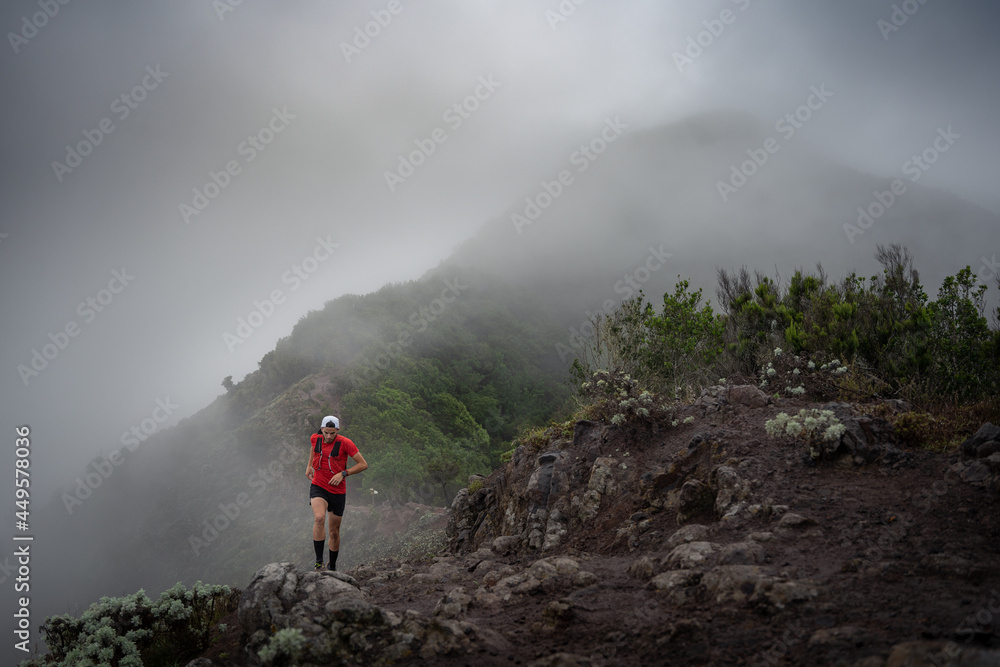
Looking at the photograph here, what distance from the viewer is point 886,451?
4.74 m

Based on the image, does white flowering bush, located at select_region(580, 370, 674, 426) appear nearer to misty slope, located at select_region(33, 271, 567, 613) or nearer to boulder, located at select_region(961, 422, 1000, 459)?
boulder, located at select_region(961, 422, 1000, 459)

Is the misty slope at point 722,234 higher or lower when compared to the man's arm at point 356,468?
higher

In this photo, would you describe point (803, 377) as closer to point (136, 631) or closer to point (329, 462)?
point (329, 462)

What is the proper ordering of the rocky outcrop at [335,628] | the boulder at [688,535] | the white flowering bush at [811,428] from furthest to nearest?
1. the white flowering bush at [811,428]
2. the boulder at [688,535]
3. the rocky outcrop at [335,628]

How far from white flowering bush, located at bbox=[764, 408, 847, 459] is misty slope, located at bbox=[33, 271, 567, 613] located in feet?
60.3

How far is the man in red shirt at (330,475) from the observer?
660 cm

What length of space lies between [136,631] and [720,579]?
5548 millimetres

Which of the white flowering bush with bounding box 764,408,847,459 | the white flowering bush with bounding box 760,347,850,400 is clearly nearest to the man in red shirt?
the white flowering bush with bounding box 764,408,847,459

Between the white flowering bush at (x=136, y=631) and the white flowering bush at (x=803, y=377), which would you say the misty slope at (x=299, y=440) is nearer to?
the white flowering bush at (x=136, y=631)

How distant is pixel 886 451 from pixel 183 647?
24.1ft

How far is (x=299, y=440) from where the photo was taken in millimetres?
27312

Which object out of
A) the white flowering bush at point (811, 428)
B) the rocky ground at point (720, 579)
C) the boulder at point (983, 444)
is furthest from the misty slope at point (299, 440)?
the boulder at point (983, 444)

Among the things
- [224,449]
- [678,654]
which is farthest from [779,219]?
[678,654]

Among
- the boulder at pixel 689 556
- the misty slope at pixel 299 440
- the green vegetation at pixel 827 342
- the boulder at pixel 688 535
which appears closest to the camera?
the boulder at pixel 689 556
